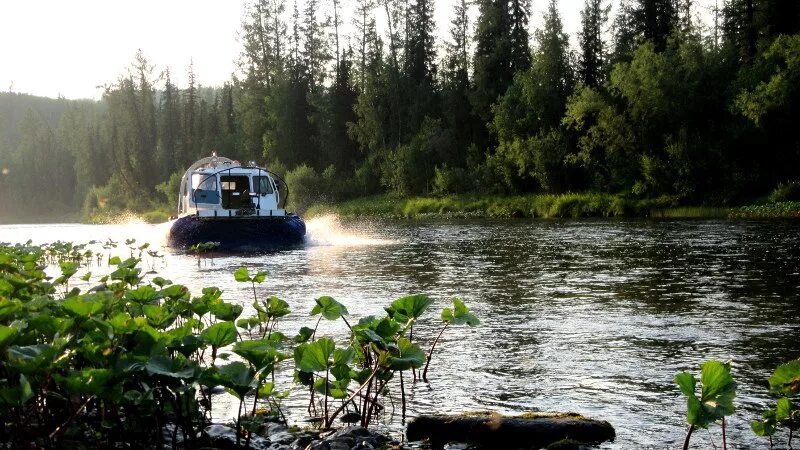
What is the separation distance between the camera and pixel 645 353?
935cm

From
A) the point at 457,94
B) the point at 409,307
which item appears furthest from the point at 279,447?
the point at 457,94

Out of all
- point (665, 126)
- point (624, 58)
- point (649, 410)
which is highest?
point (624, 58)

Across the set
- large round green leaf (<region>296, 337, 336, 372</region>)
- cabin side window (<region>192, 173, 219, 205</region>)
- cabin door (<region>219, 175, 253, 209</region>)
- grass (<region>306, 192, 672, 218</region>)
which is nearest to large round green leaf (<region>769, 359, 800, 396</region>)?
large round green leaf (<region>296, 337, 336, 372</region>)

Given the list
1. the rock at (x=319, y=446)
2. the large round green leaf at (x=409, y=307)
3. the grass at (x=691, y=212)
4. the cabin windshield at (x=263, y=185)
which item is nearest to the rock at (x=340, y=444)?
the rock at (x=319, y=446)

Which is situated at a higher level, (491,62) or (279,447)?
(491,62)

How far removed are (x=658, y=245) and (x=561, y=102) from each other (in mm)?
39921

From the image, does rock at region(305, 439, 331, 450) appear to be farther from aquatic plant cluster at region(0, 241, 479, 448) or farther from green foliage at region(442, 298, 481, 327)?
green foliage at region(442, 298, 481, 327)

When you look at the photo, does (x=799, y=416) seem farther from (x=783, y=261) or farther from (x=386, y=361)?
(x=783, y=261)

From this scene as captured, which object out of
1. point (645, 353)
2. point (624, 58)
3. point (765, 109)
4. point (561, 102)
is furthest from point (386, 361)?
point (624, 58)

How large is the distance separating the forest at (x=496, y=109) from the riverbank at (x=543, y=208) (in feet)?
7.77

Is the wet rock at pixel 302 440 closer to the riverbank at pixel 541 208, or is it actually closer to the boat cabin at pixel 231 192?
the boat cabin at pixel 231 192

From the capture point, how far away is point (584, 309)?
42.3 ft

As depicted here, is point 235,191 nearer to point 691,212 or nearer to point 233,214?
point 233,214

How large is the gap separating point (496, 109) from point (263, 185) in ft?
124
